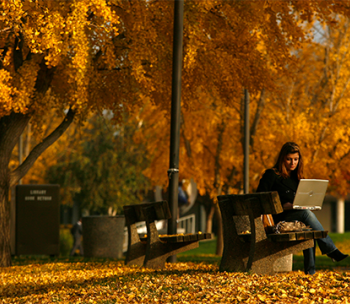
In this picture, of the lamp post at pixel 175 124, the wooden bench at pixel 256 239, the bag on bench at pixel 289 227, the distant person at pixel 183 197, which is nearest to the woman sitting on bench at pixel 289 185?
the bag on bench at pixel 289 227

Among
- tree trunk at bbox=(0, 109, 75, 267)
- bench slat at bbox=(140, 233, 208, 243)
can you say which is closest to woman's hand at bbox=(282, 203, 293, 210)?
bench slat at bbox=(140, 233, 208, 243)

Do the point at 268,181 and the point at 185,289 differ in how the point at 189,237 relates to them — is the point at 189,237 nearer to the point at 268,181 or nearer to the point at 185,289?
the point at 268,181

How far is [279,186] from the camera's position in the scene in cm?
717

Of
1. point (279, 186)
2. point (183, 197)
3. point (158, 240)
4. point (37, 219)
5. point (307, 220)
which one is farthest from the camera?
point (183, 197)

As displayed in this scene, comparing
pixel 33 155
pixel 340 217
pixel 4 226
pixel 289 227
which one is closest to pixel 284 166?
pixel 289 227

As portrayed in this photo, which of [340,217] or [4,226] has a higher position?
[4,226]

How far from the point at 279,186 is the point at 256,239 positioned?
835 mm

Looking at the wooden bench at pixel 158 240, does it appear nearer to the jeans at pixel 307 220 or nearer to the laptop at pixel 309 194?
the jeans at pixel 307 220

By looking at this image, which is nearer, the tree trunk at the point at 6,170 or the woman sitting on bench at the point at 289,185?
the woman sitting on bench at the point at 289,185

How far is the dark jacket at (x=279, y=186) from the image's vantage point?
715 centimetres

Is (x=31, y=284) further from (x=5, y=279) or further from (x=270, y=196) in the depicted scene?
(x=270, y=196)

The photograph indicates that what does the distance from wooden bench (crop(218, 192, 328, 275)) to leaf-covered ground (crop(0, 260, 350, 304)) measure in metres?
0.21

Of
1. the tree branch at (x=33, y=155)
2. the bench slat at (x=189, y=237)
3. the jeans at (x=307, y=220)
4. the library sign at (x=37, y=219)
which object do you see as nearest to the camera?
the jeans at (x=307, y=220)

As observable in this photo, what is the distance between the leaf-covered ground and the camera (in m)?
5.68
